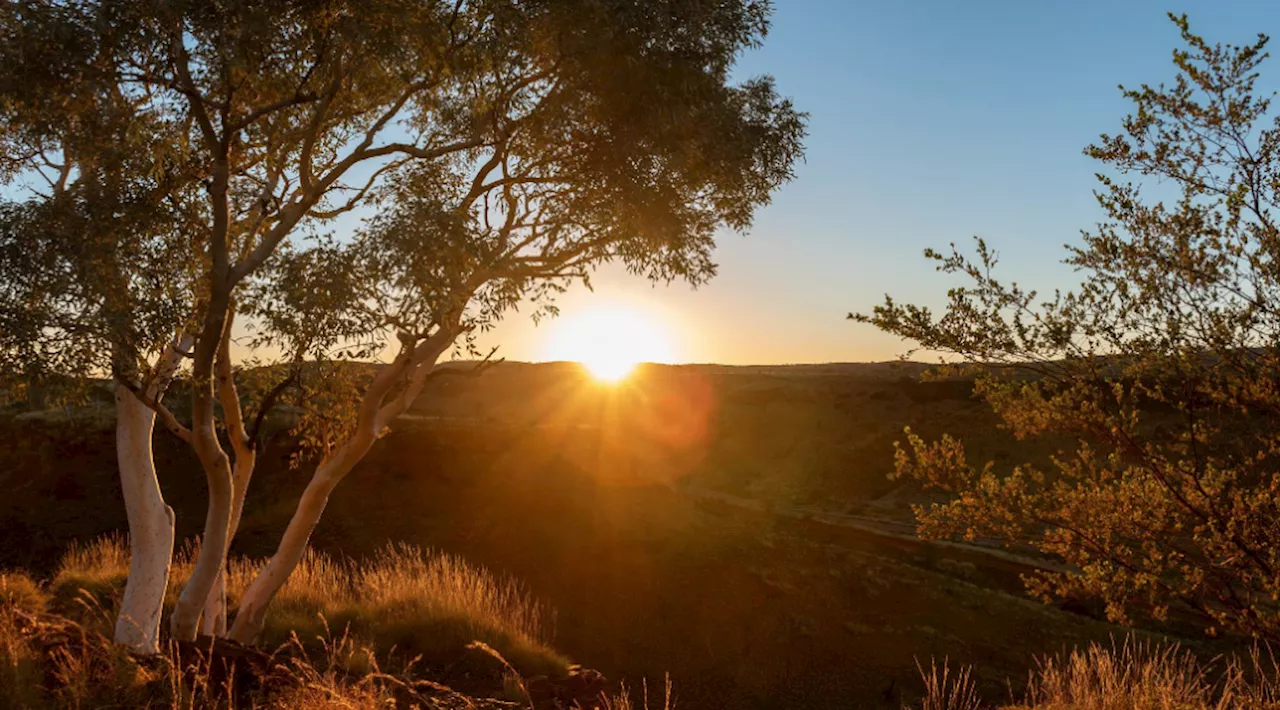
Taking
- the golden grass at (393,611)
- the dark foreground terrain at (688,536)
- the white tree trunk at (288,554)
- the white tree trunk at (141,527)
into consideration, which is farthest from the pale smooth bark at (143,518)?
the dark foreground terrain at (688,536)

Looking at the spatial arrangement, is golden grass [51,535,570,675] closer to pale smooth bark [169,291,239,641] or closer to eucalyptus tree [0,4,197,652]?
pale smooth bark [169,291,239,641]

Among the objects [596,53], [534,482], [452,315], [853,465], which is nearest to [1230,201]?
[596,53]

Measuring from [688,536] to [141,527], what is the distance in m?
11.7

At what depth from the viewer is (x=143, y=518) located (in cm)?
952

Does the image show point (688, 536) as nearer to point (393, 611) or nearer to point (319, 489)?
point (393, 611)

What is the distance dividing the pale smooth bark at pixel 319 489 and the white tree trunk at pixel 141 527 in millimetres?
965

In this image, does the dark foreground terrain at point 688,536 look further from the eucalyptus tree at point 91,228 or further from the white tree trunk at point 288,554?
the eucalyptus tree at point 91,228

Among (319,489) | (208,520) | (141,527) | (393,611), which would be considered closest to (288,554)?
(319,489)

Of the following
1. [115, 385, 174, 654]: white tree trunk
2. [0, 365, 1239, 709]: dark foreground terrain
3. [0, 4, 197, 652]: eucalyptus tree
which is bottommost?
[0, 365, 1239, 709]: dark foreground terrain

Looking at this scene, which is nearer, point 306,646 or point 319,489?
point 319,489

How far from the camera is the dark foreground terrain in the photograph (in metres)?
12.7

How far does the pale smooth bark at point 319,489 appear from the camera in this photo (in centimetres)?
995

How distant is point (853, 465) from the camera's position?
109ft

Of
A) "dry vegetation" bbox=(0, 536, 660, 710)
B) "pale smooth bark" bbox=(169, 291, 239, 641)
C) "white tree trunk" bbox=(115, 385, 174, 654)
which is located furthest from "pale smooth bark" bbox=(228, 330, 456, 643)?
"white tree trunk" bbox=(115, 385, 174, 654)
